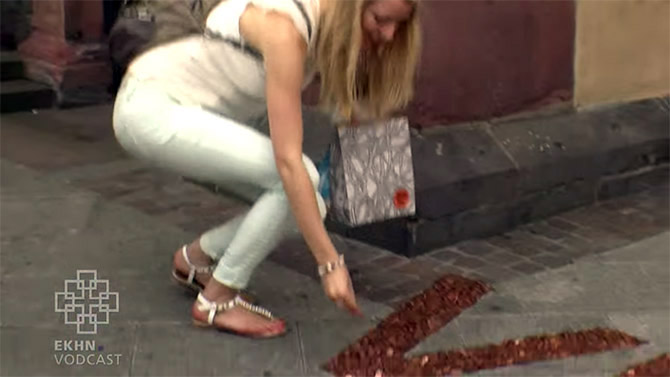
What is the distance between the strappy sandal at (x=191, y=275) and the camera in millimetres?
4160

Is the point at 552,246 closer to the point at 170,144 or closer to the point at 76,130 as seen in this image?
the point at 170,144

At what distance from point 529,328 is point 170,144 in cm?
145

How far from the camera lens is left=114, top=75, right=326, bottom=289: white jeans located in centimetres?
364

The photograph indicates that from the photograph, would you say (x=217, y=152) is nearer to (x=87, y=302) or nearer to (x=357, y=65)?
(x=357, y=65)

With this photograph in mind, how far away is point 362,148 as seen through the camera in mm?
3828

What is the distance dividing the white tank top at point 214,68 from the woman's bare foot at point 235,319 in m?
0.62

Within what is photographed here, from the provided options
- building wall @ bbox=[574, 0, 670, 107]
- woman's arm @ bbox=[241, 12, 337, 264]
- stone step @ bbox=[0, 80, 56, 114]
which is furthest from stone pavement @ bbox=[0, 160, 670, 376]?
stone step @ bbox=[0, 80, 56, 114]

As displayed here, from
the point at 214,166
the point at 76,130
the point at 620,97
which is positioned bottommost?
the point at 76,130

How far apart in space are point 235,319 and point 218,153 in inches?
24.6

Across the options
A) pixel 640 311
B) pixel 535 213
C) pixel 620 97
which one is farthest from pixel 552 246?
pixel 620 97

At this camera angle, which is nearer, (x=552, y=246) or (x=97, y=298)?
(x=97, y=298)

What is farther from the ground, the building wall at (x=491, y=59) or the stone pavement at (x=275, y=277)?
the building wall at (x=491, y=59)

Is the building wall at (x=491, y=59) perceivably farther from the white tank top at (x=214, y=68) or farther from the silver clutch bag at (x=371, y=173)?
the white tank top at (x=214, y=68)

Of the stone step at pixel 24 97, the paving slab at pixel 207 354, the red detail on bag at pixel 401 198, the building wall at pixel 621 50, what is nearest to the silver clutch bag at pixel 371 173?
the red detail on bag at pixel 401 198
